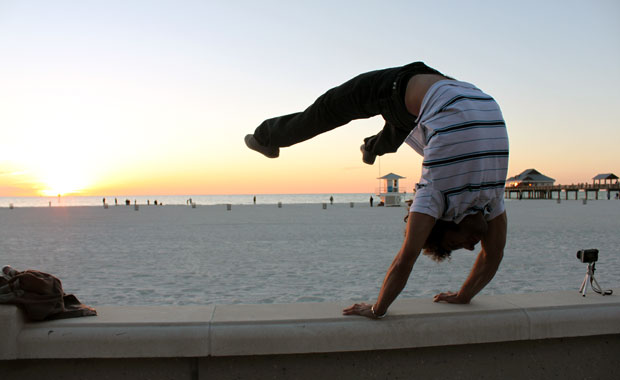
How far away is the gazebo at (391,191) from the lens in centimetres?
4772

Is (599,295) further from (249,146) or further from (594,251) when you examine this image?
(249,146)

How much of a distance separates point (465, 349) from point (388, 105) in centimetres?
129

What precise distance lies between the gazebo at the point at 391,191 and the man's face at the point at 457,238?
1800 inches

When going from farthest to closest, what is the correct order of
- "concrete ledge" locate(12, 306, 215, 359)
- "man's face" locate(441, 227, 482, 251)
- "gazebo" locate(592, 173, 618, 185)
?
"gazebo" locate(592, 173, 618, 185)
"man's face" locate(441, 227, 482, 251)
"concrete ledge" locate(12, 306, 215, 359)

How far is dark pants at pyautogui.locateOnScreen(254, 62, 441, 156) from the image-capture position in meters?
2.49

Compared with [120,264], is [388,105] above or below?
above

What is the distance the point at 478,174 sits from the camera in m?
2.14

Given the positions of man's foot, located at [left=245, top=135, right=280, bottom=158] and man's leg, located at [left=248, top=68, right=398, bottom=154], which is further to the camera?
man's foot, located at [left=245, top=135, right=280, bottom=158]

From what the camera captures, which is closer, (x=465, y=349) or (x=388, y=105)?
(x=465, y=349)

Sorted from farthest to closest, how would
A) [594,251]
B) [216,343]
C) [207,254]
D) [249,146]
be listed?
1. [207,254]
2. [249,146]
3. [594,251]
4. [216,343]

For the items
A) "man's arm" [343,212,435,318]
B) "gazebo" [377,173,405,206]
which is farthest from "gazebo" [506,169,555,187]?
"man's arm" [343,212,435,318]

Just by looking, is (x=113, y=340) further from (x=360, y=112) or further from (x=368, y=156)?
(x=368, y=156)

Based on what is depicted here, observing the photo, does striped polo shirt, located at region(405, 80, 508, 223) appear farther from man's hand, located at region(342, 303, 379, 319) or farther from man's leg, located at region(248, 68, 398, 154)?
man's hand, located at region(342, 303, 379, 319)

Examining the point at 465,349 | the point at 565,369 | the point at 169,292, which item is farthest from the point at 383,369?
the point at 169,292
